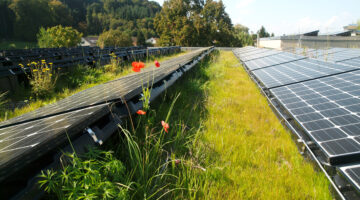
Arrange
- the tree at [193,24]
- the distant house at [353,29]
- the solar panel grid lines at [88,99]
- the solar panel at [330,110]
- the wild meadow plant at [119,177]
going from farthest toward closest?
the tree at [193,24] < the distant house at [353,29] < the solar panel grid lines at [88,99] < the solar panel at [330,110] < the wild meadow plant at [119,177]

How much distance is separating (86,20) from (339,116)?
440ft

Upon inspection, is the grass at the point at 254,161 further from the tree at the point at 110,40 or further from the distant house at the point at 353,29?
the distant house at the point at 353,29

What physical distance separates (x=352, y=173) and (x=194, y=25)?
5381 cm

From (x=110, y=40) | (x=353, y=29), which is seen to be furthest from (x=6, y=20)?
(x=353, y=29)

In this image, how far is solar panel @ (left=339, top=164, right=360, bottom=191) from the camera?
118 centimetres

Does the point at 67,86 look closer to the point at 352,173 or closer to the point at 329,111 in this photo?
the point at 329,111

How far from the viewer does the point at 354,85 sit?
2766 mm

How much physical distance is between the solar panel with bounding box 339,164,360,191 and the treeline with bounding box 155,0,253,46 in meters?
49.5

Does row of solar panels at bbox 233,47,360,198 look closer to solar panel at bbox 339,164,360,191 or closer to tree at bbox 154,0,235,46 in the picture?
solar panel at bbox 339,164,360,191

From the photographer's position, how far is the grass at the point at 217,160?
161 cm

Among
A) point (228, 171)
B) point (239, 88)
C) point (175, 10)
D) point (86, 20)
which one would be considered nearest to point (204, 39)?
point (175, 10)

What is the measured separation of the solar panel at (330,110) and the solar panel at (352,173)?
0.09 m

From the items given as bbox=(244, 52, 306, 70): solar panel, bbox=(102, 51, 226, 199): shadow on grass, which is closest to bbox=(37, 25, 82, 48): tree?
bbox=(244, 52, 306, 70): solar panel

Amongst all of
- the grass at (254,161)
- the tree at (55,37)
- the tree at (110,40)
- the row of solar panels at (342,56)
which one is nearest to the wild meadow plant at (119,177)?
the grass at (254,161)
